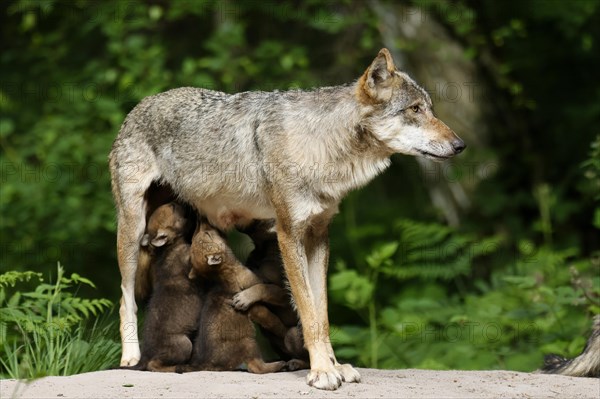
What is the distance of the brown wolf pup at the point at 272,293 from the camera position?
6801 mm

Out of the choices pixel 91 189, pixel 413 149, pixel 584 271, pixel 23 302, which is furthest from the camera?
pixel 91 189

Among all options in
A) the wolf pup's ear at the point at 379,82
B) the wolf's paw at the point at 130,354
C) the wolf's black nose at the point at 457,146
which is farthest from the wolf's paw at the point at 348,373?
the wolf pup's ear at the point at 379,82

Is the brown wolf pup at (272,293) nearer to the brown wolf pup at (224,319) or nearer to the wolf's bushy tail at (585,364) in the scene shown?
the brown wolf pup at (224,319)

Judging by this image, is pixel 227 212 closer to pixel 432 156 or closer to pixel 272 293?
pixel 272 293

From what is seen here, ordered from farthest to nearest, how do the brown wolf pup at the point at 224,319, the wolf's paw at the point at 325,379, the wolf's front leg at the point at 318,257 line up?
the wolf's front leg at the point at 318,257
the brown wolf pup at the point at 224,319
the wolf's paw at the point at 325,379

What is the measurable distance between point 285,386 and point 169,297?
4.54 feet

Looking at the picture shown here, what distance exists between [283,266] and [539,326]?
3.48 meters

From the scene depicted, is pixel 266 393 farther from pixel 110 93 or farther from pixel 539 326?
pixel 110 93

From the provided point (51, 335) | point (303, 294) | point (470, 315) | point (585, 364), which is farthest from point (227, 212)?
point (470, 315)

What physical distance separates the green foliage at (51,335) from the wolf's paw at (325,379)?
6.33 ft

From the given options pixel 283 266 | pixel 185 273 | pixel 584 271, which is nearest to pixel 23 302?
pixel 185 273

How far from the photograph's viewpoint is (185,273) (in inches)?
278

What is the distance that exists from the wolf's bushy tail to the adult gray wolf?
1736 millimetres

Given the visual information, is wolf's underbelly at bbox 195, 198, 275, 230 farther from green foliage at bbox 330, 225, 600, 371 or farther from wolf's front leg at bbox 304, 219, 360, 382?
green foliage at bbox 330, 225, 600, 371
